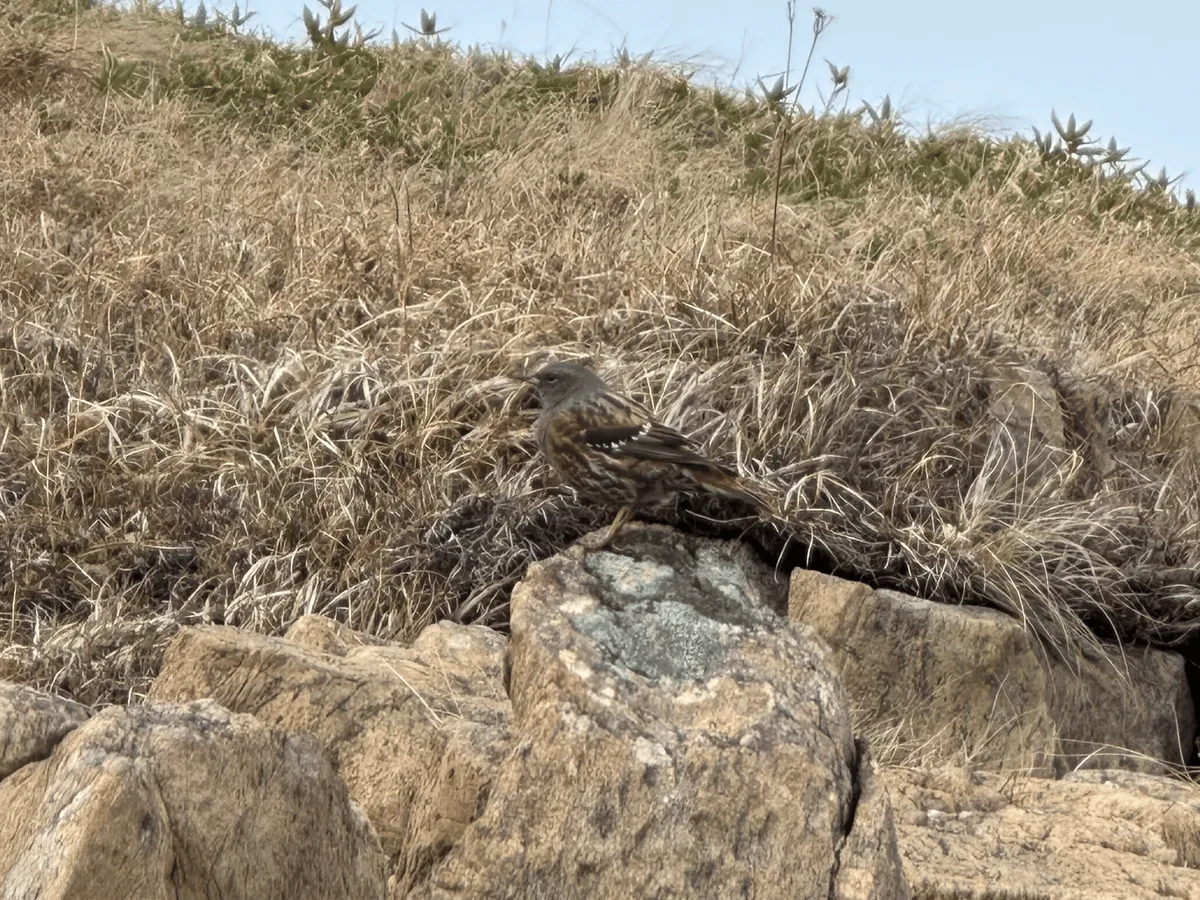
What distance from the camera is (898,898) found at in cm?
324

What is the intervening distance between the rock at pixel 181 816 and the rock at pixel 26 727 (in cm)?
5

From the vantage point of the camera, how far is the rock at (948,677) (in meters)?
5.45

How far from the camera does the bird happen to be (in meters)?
4.98

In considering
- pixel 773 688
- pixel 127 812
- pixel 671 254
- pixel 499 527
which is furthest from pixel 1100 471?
pixel 127 812

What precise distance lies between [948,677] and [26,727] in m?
3.61

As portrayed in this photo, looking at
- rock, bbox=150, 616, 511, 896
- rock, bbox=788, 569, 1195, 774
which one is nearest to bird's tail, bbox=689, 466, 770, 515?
rock, bbox=788, 569, 1195, 774

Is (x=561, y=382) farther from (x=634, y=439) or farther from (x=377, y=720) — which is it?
(x=377, y=720)

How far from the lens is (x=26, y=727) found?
2896 millimetres

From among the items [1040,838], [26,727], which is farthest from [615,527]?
[26,727]

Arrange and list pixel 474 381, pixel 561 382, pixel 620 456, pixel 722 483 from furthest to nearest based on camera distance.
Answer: pixel 474 381
pixel 561 382
pixel 722 483
pixel 620 456

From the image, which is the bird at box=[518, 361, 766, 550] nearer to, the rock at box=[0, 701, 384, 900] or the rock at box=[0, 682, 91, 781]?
the rock at box=[0, 701, 384, 900]

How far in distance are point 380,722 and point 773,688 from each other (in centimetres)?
104

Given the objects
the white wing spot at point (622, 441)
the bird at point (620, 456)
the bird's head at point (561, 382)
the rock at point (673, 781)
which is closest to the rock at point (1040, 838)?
the rock at point (673, 781)

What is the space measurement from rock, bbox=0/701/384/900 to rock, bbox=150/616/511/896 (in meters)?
0.37
